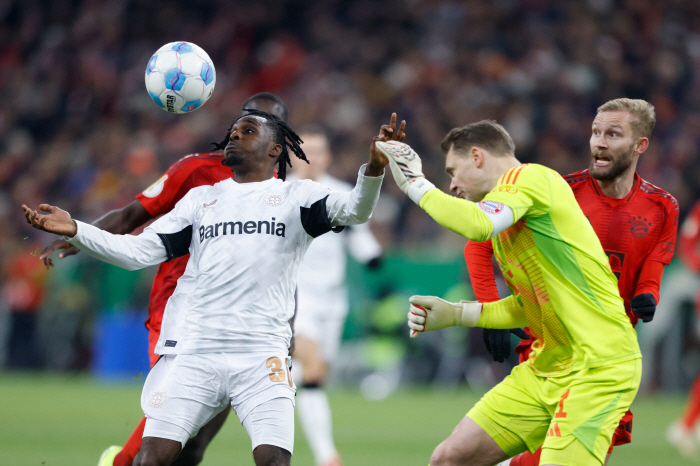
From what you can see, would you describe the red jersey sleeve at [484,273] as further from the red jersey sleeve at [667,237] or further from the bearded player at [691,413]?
the bearded player at [691,413]

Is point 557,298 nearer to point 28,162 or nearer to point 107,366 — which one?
point 107,366

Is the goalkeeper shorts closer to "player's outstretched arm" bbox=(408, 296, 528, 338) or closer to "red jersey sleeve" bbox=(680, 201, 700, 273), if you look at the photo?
"player's outstretched arm" bbox=(408, 296, 528, 338)

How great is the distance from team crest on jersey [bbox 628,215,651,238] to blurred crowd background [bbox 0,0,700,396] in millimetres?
8328

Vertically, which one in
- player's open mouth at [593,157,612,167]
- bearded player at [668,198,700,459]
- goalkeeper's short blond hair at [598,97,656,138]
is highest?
goalkeeper's short blond hair at [598,97,656,138]

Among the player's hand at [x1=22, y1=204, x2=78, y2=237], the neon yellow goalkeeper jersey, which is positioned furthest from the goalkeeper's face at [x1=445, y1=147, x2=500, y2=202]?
the player's hand at [x1=22, y1=204, x2=78, y2=237]

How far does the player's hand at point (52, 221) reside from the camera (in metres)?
3.88

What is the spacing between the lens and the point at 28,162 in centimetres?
1703

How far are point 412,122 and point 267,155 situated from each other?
11.6m

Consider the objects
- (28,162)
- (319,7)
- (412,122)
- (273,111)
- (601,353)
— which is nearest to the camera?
(601,353)

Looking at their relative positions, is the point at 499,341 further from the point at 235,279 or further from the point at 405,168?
the point at 235,279

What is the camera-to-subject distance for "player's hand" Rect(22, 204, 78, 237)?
388 centimetres

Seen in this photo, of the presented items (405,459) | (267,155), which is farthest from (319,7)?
(267,155)

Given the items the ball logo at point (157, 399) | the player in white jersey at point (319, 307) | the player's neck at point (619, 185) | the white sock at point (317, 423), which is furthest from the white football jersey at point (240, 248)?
the white sock at point (317, 423)

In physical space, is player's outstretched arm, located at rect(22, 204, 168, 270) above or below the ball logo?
above
